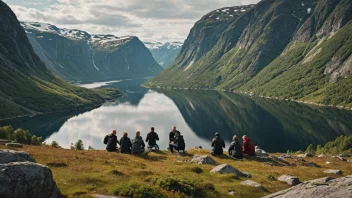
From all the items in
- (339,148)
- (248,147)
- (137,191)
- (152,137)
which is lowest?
(339,148)

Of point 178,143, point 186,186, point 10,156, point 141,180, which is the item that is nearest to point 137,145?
point 178,143

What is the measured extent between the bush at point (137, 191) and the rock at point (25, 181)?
4642 mm

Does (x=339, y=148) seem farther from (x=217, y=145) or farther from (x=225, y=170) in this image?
(x=225, y=170)

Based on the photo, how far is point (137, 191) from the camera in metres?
21.0

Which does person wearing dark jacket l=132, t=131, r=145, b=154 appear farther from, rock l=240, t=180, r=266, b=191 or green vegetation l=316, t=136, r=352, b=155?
green vegetation l=316, t=136, r=352, b=155

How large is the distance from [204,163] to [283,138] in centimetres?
14049

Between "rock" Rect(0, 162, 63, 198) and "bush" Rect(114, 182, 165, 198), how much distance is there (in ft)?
15.2

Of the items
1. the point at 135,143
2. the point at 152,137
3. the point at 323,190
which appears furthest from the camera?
the point at 152,137

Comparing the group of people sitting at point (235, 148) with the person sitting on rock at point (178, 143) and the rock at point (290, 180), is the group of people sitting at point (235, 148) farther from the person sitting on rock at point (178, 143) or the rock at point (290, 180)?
the rock at point (290, 180)

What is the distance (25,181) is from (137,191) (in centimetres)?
706

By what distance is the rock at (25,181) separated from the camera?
16.0m

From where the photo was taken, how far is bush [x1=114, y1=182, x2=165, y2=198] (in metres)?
20.9

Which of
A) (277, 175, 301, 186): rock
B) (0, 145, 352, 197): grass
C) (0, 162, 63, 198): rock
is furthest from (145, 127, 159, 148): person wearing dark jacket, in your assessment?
(0, 162, 63, 198): rock

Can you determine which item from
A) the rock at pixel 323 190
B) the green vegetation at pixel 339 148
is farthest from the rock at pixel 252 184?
the green vegetation at pixel 339 148
